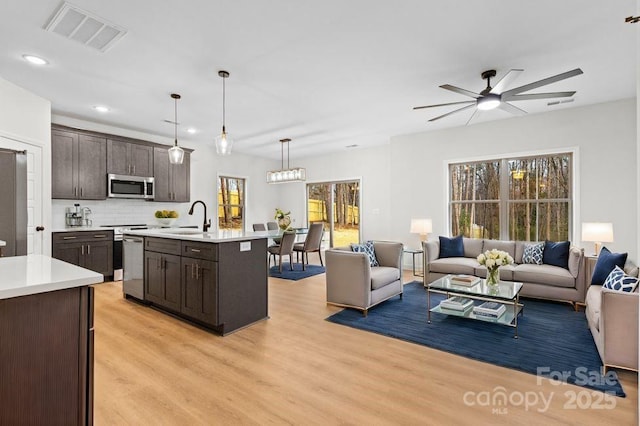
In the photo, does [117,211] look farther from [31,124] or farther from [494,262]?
[494,262]

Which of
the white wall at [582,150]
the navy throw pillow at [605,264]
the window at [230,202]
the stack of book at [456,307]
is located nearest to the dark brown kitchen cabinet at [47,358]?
the stack of book at [456,307]

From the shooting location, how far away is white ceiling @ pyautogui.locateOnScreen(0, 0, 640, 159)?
250cm

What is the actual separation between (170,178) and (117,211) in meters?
1.09

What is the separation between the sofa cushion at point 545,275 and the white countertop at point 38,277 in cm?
462

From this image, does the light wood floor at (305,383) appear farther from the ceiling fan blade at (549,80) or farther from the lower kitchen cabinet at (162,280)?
the ceiling fan blade at (549,80)

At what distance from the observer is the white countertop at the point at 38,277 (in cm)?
124

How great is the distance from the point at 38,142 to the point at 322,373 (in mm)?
4742

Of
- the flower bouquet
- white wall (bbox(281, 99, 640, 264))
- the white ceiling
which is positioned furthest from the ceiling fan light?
white wall (bbox(281, 99, 640, 264))

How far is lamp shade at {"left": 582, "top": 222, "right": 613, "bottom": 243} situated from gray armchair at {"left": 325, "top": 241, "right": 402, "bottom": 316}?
2.47 m

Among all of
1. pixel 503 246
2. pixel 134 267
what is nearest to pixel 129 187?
pixel 134 267

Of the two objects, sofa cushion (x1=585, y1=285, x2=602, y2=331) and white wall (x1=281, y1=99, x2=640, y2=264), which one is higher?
white wall (x1=281, y1=99, x2=640, y2=264)

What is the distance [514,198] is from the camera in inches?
218

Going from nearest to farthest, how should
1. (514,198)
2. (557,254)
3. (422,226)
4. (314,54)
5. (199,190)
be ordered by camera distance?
(314,54), (557,254), (514,198), (422,226), (199,190)

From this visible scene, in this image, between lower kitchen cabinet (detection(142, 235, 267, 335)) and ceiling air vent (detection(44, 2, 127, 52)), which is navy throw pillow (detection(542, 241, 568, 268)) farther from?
ceiling air vent (detection(44, 2, 127, 52))
